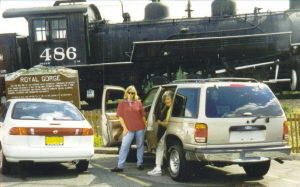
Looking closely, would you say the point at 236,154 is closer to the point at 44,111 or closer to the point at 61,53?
the point at 44,111

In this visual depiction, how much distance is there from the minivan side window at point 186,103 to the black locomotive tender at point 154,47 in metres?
8.00

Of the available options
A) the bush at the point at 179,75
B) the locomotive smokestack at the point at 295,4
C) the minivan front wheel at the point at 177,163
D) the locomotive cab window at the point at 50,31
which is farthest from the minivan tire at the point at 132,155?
the locomotive smokestack at the point at 295,4

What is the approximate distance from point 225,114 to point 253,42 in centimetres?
940

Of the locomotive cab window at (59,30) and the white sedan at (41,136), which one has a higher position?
the locomotive cab window at (59,30)

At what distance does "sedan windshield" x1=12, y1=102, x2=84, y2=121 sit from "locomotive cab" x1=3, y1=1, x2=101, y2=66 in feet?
24.2

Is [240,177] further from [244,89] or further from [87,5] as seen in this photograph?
[87,5]

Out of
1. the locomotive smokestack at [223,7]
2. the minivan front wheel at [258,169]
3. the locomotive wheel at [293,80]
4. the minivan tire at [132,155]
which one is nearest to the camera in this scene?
the minivan front wheel at [258,169]

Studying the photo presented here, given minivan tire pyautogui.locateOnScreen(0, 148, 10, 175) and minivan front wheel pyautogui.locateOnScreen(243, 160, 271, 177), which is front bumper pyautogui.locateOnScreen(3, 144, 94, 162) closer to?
minivan tire pyautogui.locateOnScreen(0, 148, 10, 175)

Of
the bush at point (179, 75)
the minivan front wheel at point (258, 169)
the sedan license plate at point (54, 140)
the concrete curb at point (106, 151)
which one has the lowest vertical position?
the concrete curb at point (106, 151)

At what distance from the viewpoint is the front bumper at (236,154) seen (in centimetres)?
465

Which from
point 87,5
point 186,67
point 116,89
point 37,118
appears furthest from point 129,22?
point 37,118

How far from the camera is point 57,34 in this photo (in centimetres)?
1341

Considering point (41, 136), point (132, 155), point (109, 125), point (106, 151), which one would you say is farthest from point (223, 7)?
point (41, 136)

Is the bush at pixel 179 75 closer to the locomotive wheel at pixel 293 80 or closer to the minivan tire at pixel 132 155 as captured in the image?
the locomotive wheel at pixel 293 80
